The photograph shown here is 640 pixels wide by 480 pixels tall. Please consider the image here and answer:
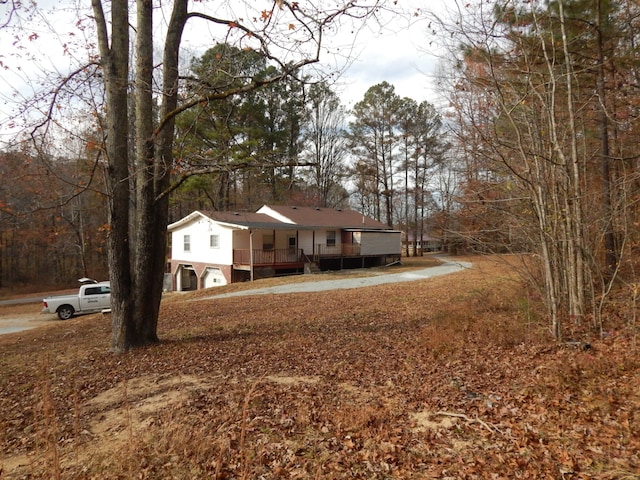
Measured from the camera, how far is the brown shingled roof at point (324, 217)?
2491cm

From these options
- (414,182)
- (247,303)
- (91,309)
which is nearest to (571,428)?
(247,303)

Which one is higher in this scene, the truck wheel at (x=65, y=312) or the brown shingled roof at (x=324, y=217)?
the brown shingled roof at (x=324, y=217)

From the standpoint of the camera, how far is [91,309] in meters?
16.6

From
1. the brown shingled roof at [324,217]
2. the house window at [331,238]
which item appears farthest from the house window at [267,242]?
the house window at [331,238]

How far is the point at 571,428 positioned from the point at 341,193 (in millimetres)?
37472

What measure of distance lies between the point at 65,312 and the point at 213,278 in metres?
8.14

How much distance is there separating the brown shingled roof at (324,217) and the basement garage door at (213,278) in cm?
550

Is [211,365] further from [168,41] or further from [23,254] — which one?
[23,254]

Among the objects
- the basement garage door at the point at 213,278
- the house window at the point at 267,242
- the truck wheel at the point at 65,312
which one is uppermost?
the house window at the point at 267,242

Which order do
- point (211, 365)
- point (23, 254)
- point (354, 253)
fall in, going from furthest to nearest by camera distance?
point (23, 254) < point (354, 253) < point (211, 365)

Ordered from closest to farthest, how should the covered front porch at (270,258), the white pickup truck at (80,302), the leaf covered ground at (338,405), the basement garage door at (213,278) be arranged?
the leaf covered ground at (338,405) → the white pickup truck at (80,302) → the covered front porch at (270,258) → the basement garage door at (213,278)

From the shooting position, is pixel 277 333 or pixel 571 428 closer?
pixel 571 428

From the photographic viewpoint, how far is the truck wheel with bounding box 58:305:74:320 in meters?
15.8

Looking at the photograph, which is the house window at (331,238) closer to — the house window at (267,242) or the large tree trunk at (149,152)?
the house window at (267,242)
